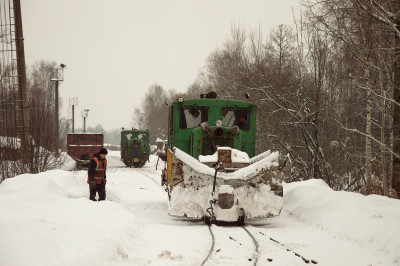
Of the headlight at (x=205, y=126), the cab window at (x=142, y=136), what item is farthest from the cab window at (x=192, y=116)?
the cab window at (x=142, y=136)

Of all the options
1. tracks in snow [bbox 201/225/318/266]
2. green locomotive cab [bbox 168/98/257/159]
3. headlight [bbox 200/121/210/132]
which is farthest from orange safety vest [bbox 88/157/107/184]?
tracks in snow [bbox 201/225/318/266]

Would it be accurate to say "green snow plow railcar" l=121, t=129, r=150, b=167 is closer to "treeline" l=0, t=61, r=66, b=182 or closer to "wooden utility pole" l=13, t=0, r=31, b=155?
"treeline" l=0, t=61, r=66, b=182

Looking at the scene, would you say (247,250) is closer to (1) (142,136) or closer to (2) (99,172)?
(2) (99,172)

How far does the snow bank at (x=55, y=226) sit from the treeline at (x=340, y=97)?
4583 millimetres

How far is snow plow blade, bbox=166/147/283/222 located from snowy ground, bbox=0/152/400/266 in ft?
1.25

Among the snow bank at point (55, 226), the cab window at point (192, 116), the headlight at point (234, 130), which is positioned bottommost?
the snow bank at point (55, 226)

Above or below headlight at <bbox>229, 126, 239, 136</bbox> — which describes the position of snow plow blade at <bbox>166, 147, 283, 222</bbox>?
below

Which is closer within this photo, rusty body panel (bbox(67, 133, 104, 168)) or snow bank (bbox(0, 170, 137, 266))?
snow bank (bbox(0, 170, 137, 266))

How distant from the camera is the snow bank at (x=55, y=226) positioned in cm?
551

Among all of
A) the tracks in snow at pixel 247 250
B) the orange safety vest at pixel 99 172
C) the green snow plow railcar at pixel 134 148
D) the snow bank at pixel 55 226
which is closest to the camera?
the snow bank at pixel 55 226

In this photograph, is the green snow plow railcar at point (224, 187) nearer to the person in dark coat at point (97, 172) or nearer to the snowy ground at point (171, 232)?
the snowy ground at point (171, 232)

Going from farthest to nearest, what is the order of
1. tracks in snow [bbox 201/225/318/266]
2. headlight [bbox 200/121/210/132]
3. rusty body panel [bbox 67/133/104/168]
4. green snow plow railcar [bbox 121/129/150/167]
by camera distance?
green snow plow railcar [bbox 121/129/150/167] → rusty body panel [bbox 67/133/104/168] → headlight [bbox 200/121/210/132] → tracks in snow [bbox 201/225/318/266]

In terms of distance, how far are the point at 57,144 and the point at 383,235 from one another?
12.3m

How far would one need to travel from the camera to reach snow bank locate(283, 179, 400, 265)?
7.18 metres
